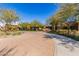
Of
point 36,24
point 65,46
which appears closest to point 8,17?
point 36,24

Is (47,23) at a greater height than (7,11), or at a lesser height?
lesser

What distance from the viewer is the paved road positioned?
3.78 metres

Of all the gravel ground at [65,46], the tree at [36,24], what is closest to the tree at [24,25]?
the tree at [36,24]

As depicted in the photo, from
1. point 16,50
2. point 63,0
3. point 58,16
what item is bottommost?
point 16,50

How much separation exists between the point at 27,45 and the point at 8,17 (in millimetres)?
611

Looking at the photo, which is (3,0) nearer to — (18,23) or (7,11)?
(7,11)

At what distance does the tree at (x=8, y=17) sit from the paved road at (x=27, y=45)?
0.28m

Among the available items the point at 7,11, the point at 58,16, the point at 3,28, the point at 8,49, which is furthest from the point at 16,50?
the point at 58,16

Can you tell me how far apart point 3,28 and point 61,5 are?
1119 millimetres

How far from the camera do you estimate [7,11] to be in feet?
12.7

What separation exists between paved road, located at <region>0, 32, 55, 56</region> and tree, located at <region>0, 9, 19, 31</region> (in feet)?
0.91

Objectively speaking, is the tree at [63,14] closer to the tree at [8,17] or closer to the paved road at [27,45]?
the paved road at [27,45]

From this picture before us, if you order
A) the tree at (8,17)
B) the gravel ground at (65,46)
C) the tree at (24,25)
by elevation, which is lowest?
the gravel ground at (65,46)

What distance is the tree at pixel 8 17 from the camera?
3.87 m
